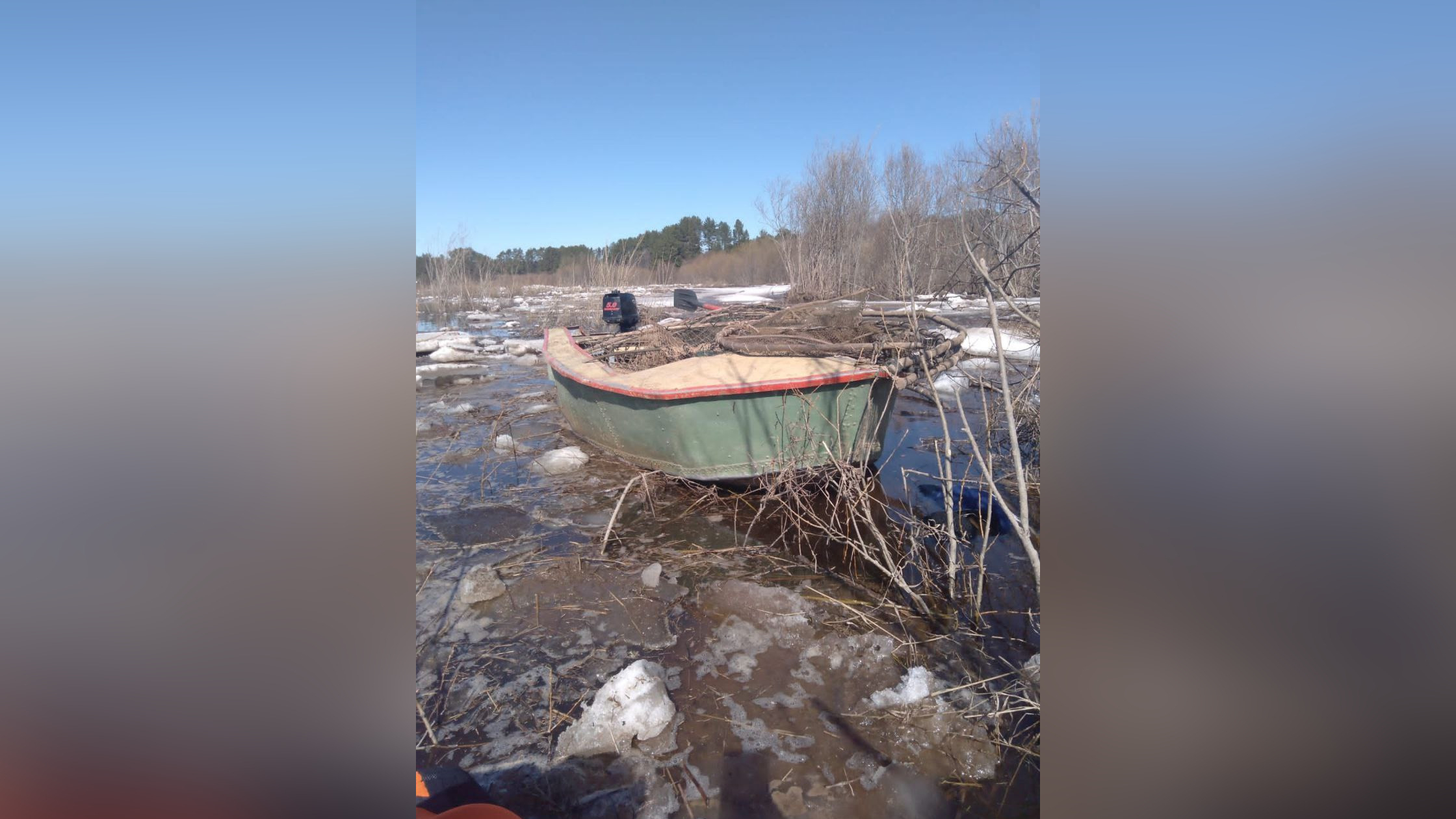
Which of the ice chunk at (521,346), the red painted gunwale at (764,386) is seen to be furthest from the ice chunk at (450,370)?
the red painted gunwale at (764,386)

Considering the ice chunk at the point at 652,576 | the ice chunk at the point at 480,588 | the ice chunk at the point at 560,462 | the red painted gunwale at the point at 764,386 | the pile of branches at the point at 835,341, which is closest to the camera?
the ice chunk at the point at 480,588

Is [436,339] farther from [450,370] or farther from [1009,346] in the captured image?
[1009,346]

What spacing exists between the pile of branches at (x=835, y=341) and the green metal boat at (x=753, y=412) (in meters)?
0.13

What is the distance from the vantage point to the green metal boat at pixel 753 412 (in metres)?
5.36

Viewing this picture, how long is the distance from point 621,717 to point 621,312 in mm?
8692

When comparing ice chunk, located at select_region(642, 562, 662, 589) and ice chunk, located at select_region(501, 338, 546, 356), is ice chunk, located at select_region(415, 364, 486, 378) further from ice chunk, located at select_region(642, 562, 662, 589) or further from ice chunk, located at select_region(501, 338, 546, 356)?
ice chunk, located at select_region(642, 562, 662, 589)

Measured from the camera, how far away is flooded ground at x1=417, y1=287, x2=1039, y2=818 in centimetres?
262

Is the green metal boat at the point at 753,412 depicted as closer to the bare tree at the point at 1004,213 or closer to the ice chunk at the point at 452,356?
the bare tree at the point at 1004,213

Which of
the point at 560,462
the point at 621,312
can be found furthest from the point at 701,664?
the point at 621,312

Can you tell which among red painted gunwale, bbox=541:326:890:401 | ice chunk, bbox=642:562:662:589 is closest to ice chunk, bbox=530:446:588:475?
red painted gunwale, bbox=541:326:890:401

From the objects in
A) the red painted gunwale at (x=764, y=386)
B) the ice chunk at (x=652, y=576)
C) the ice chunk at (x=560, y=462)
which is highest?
the red painted gunwale at (x=764, y=386)
